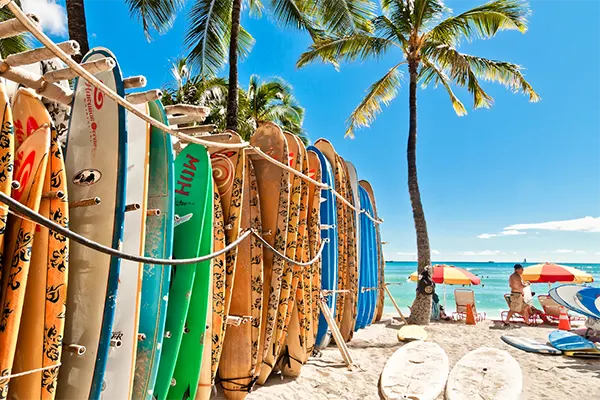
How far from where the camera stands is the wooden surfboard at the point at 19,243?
157 centimetres

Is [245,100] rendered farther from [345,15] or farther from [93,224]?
[93,224]

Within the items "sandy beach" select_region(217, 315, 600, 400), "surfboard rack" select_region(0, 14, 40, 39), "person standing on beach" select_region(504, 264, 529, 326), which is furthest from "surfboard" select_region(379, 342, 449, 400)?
"person standing on beach" select_region(504, 264, 529, 326)

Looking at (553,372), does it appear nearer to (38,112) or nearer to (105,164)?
(105,164)

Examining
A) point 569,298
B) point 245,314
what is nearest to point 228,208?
point 245,314

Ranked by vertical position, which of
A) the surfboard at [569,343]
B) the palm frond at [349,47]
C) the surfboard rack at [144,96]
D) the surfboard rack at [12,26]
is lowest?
the surfboard at [569,343]

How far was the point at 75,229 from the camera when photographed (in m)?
2.05

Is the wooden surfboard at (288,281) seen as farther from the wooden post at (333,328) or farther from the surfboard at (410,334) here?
the surfboard at (410,334)

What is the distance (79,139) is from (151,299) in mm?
942

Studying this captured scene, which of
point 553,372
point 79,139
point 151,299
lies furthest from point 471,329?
point 79,139

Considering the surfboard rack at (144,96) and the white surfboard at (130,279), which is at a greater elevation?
the surfboard rack at (144,96)

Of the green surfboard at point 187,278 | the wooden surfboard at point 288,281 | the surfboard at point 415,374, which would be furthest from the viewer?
the wooden surfboard at point 288,281

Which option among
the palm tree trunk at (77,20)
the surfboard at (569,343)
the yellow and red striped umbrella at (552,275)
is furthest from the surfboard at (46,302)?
the yellow and red striped umbrella at (552,275)

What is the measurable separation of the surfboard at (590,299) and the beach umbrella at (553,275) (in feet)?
16.2

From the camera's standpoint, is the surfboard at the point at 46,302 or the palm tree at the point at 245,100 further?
the palm tree at the point at 245,100
